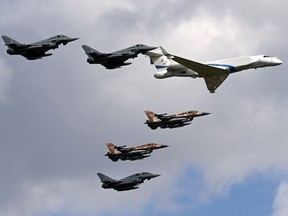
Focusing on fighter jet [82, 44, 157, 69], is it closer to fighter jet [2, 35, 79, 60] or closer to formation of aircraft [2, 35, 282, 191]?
formation of aircraft [2, 35, 282, 191]

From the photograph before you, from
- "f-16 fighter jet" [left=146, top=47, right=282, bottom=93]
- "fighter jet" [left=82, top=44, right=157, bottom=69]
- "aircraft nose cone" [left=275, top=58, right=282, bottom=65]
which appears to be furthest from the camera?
"aircraft nose cone" [left=275, top=58, right=282, bottom=65]

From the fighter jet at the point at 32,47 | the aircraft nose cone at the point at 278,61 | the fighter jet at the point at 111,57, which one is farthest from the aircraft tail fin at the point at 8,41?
the aircraft nose cone at the point at 278,61

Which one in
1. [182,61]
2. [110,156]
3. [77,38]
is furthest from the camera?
[110,156]

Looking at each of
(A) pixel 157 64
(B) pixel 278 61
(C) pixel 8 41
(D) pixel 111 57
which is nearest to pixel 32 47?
(C) pixel 8 41

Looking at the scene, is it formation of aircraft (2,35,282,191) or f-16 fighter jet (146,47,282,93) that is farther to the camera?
f-16 fighter jet (146,47,282,93)

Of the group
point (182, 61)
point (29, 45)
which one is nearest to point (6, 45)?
point (29, 45)

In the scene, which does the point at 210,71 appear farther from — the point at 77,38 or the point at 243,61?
the point at 77,38

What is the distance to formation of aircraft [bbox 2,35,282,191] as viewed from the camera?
17838 centimetres

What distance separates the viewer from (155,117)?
199375 millimetres

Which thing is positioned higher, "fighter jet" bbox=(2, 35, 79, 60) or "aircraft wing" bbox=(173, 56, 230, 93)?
"fighter jet" bbox=(2, 35, 79, 60)

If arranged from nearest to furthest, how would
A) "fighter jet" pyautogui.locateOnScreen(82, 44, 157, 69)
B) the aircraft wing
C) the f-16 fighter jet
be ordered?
"fighter jet" pyautogui.locateOnScreen(82, 44, 157, 69) → the aircraft wing → the f-16 fighter jet

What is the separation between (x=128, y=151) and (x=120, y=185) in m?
5.78

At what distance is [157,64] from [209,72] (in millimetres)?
10279

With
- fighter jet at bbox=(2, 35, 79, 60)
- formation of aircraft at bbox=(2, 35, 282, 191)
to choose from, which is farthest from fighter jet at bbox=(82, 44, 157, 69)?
fighter jet at bbox=(2, 35, 79, 60)
